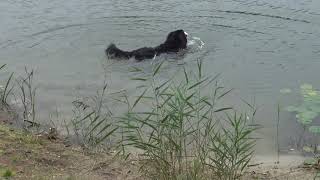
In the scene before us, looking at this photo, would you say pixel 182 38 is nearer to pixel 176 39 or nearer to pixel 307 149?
pixel 176 39

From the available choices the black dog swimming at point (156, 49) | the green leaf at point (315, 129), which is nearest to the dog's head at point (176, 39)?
the black dog swimming at point (156, 49)

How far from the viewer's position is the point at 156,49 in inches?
391

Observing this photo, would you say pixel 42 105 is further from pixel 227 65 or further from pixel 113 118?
pixel 227 65

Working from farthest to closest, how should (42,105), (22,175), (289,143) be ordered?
(42,105) < (289,143) < (22,175)

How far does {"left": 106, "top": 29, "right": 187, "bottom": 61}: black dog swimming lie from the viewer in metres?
9.67

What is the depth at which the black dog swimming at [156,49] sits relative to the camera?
967 centimetres

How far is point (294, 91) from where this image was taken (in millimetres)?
8602

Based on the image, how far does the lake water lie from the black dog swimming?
0.46ft

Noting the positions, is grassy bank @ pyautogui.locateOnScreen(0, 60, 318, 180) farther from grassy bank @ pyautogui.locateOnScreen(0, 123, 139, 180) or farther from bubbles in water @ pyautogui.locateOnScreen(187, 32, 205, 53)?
bubbles in water @ pyautogui.locateOnScreen(187, 32, 205, 53)

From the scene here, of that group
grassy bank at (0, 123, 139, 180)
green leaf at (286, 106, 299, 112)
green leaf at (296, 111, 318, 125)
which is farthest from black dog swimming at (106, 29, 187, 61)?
grassy bank at (0, 123, 139, 180)

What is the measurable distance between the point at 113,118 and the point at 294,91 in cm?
300

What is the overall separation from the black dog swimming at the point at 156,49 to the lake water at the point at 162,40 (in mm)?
139

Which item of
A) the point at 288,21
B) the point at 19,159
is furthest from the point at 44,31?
the point at 19,159

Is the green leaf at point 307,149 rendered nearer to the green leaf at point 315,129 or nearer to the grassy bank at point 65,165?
the green leaf at point 315,129
